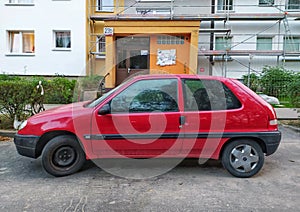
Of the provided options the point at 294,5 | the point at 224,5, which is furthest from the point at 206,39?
the point at 294,5

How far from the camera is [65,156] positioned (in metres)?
4.23

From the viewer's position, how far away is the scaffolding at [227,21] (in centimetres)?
1576

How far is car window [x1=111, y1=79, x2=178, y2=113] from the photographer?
4170 millimetres

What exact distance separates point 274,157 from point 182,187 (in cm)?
255

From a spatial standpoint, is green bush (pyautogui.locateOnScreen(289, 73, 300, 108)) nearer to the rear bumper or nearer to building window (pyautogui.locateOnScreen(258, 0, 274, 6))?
the rear bumper

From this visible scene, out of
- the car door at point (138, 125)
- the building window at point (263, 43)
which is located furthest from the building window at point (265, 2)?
the car door at point (138, 125)

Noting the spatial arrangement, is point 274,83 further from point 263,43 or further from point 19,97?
point 19,97

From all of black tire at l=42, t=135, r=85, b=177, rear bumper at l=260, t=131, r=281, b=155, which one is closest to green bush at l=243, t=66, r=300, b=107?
Result: rear bumper at l=260, t=131, r=281, b=155

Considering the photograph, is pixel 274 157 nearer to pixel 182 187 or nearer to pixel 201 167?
pixel 201 167

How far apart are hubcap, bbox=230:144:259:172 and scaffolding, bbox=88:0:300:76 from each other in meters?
12.0

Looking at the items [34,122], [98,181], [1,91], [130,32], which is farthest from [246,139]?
[130,32]

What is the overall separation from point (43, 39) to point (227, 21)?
11.6 m

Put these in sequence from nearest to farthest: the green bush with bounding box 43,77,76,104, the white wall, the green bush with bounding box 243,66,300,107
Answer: the green bush with bounding box 43,77,76,104
the green bush with bounding box 243,66,300,107
the white wall

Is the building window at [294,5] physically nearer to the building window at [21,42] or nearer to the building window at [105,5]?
the building window at [105,5]
